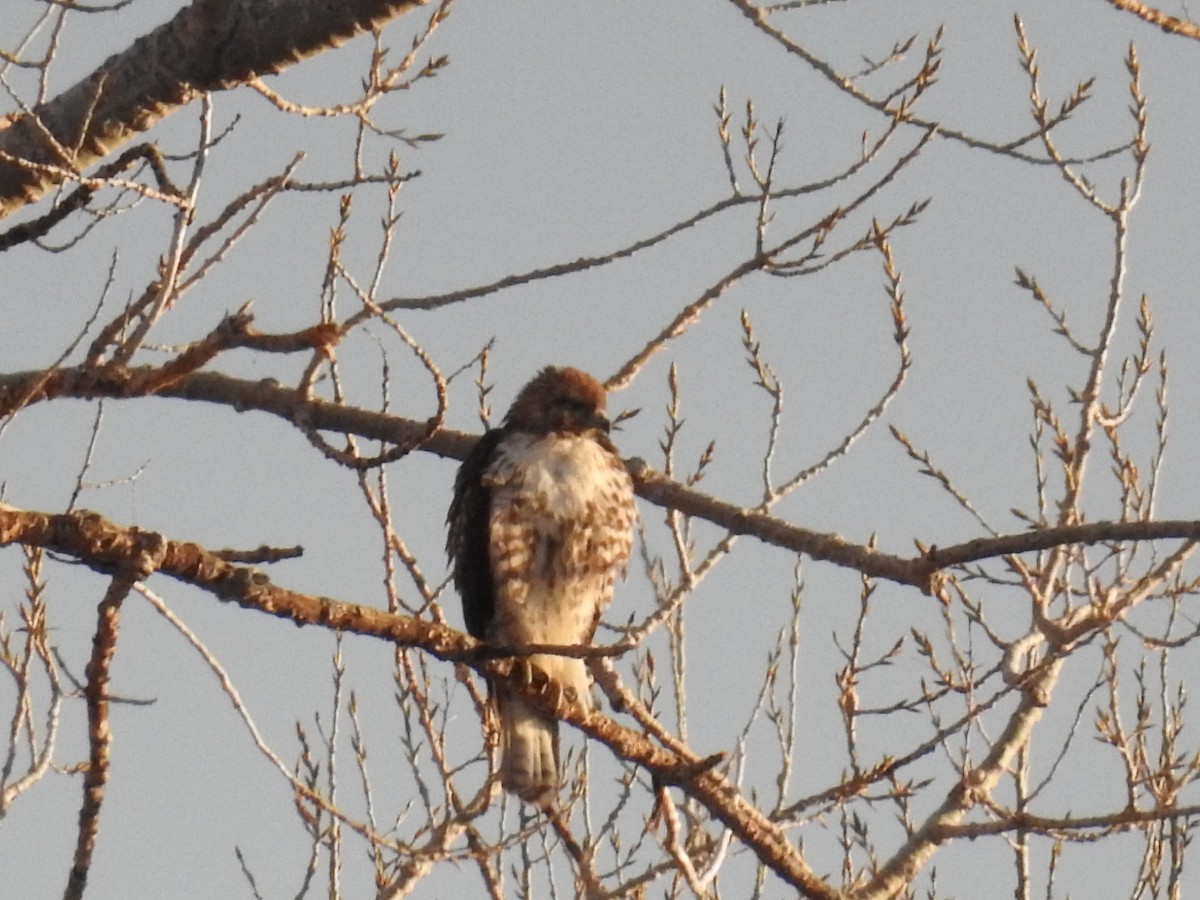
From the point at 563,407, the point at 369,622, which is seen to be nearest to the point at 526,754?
the point at 563,407

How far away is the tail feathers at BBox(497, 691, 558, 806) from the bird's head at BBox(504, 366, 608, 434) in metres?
0.89

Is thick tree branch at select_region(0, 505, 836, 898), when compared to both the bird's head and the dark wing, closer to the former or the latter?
the dark wing

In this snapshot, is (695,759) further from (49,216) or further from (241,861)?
(241,861)

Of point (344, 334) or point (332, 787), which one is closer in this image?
point (344, 334)

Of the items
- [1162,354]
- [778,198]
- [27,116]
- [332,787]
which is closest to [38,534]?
[27,116]

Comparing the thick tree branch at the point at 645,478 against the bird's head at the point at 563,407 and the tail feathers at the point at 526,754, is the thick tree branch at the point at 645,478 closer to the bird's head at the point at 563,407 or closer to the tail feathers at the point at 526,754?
the bird's head at the point at 563,407

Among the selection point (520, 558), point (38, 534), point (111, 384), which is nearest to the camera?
point (38, 534)

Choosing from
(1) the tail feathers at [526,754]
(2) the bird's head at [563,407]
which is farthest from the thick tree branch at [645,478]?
(1) the tail feathers at [526,754]

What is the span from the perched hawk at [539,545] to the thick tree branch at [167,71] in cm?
165

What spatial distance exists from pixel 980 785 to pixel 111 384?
2.56m

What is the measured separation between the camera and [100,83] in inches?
161

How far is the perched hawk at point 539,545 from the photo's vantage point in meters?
5.27

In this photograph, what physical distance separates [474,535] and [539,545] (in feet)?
0.78

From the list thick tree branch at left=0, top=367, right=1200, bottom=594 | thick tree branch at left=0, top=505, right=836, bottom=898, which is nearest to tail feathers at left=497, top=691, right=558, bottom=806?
thick tree branch at left=0, top=505, right=836, bottom=898
